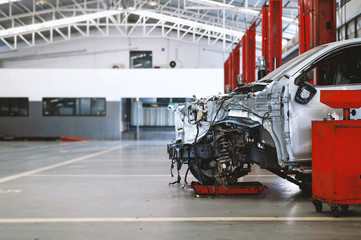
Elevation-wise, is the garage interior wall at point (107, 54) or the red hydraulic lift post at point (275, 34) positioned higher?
the garage interior wall at point (107, 54)

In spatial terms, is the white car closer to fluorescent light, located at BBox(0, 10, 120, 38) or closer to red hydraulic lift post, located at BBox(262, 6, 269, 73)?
red hydraulic lift post, located at BBox(262, 6, 269, 73)

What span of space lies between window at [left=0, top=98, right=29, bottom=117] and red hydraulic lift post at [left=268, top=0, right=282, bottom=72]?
1512 centimetres

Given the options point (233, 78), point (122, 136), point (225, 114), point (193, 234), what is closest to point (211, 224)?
point (193, 234)

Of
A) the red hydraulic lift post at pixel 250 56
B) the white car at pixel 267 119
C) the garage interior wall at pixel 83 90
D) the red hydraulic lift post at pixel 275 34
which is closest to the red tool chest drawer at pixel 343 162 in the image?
the white car at pixel 267 119

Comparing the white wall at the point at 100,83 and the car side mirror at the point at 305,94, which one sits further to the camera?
the white wall at the point at 100,83

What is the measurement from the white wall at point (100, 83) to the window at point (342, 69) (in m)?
14.3

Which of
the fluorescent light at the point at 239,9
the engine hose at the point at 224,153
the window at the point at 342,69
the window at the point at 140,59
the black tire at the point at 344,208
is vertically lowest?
the black tire at the point at 344,208

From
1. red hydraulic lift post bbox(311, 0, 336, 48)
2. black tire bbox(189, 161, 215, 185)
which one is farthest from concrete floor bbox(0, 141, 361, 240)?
red hydraulic lift post bbox(311, 0, 336, 48)

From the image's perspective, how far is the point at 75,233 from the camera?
3.03m

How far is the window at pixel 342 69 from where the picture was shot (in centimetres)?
429

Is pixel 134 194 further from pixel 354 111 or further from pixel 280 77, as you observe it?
pixel 354 111

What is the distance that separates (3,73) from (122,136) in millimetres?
7628

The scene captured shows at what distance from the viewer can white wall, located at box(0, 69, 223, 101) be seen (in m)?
19.0

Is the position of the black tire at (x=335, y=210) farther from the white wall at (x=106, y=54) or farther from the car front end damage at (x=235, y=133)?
the white wall at (x=106, y=54)
